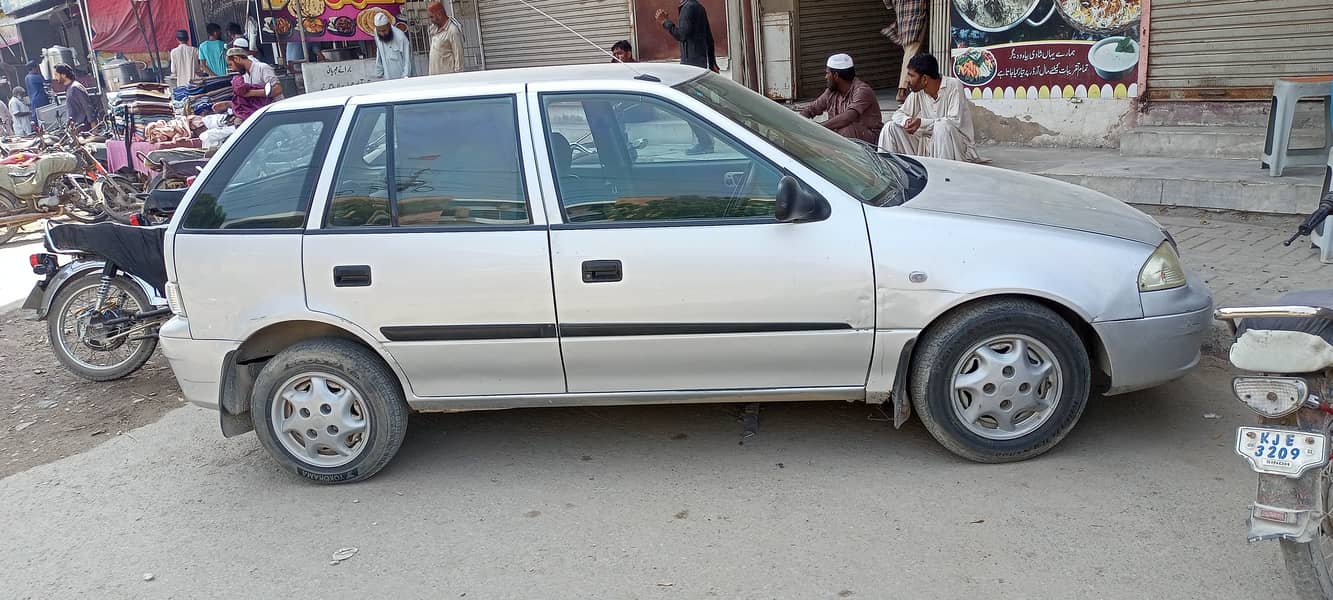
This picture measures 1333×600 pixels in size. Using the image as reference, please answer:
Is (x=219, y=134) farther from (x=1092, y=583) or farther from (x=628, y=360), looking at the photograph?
(x=1092, y=583)

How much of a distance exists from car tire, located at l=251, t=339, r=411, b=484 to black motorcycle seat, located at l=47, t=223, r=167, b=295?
1955 millimetres

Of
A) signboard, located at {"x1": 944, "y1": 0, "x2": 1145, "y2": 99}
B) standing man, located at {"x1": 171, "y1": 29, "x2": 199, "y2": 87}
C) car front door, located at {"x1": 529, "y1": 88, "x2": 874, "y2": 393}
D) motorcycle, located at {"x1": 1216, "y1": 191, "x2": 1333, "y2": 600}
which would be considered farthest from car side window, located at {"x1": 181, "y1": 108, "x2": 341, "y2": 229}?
standing man, located at {"x1": 171, "y1": 29, "x2": 199, "y2": 87}

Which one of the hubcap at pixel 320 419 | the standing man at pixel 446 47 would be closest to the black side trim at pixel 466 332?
the hubcap at pixel 320 419

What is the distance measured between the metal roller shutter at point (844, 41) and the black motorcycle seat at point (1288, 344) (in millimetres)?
10540

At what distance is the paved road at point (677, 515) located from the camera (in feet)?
11.1

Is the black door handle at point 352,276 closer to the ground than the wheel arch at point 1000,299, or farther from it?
farther from it

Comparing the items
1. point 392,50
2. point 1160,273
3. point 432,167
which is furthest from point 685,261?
point 392,50

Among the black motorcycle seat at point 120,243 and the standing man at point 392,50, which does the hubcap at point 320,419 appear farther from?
the standing man at point 392,50

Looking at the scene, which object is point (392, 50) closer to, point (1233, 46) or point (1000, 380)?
point (1233, 46)

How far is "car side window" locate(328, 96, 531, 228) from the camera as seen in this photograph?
4109 millimetres

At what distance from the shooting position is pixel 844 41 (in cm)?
1330

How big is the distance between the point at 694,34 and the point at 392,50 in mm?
4400

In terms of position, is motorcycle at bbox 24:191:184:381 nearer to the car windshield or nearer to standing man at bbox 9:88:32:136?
the car windshield

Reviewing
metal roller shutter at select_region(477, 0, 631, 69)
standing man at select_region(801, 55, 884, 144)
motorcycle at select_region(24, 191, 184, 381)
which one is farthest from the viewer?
metal roller shutter at select_region(477, 0, 631, 69)
